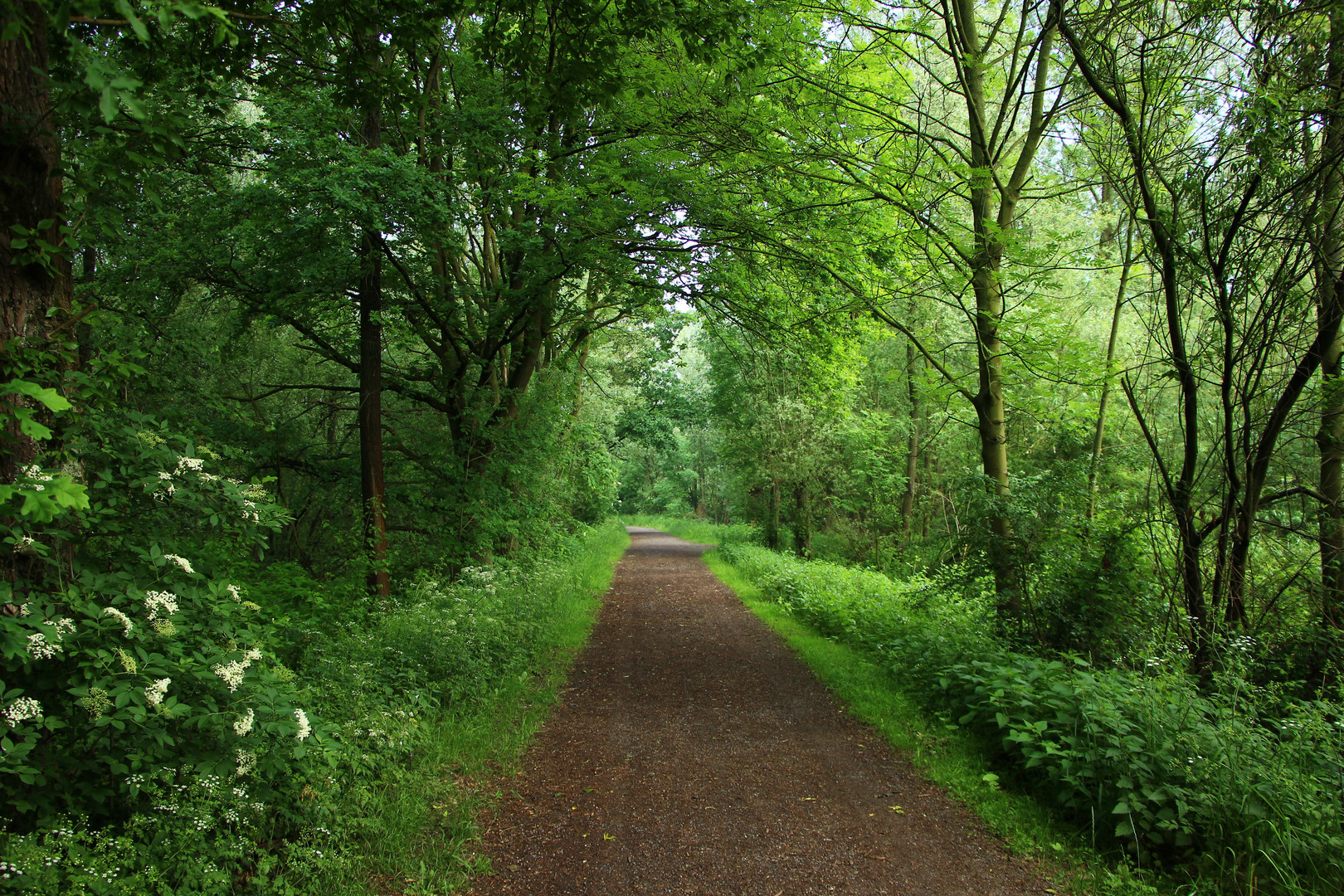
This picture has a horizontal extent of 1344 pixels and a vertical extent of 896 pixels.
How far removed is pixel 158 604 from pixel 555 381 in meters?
10.9

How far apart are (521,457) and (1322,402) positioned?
10.00 meters

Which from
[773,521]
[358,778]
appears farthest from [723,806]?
[773,521]

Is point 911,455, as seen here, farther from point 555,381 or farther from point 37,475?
point 37,475

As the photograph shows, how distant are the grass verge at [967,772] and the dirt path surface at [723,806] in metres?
0.15

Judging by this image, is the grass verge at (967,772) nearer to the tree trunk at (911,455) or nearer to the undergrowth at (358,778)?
the undergrowth at (358,778)

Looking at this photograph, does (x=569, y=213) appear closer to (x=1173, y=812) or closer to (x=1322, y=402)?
(x=1322, y=402)

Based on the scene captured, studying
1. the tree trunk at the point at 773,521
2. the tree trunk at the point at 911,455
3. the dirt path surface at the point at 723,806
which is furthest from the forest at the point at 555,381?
the tree trunk at the point at 773,521

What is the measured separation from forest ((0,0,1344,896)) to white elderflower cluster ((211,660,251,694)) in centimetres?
2

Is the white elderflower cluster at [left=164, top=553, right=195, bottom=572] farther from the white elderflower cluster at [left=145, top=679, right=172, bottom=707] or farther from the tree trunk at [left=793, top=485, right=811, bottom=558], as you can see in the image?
the tree trunk at [left=793, top=485, right=811, bottom=558]

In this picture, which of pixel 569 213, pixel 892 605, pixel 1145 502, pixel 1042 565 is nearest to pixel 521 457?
pixel 569 213

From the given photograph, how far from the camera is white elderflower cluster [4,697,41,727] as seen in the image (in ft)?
8.48

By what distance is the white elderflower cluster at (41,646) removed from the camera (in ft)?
8.99

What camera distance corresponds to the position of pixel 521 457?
11.7 meters

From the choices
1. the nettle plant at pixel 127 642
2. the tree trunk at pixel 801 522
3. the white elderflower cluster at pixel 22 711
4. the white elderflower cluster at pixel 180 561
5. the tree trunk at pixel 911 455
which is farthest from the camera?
the tree trunk at pixel 801 522
